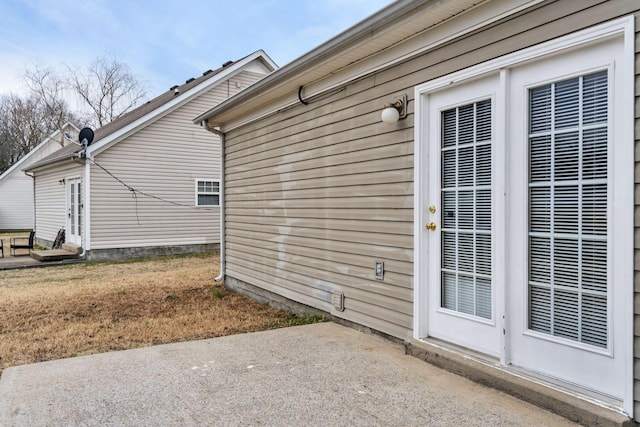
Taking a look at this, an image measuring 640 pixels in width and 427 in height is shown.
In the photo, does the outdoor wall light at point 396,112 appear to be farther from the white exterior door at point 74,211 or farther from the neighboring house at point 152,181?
the white exterior door at point 74,211

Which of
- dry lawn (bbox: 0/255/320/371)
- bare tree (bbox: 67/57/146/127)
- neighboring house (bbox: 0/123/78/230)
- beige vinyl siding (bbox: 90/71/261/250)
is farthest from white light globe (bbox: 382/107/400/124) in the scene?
bare tree (bbox: 67/57/146/127)

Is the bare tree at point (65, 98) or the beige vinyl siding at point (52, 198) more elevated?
the bare tree at point (65, 98)

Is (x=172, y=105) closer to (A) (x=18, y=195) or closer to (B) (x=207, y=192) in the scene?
(B) (x=207, y=192)

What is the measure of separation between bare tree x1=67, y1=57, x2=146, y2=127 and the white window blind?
2978cm

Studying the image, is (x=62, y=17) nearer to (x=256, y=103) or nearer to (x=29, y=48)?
(x=29, y=48)

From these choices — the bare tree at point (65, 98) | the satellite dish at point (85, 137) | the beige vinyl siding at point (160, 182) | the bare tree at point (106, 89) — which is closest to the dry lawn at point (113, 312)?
the beige vinyl siding at point (160, 182)

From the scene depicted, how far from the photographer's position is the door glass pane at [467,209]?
10.1ft

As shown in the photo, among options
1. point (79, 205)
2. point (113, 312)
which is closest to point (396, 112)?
point (113, 312)

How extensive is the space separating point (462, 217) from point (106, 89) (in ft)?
98.8

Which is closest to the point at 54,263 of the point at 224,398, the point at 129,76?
the point at 224,398

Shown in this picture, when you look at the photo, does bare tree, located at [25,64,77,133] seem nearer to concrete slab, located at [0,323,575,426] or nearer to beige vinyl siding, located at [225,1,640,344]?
beige vinyl siding, located at [225,1,640,344]

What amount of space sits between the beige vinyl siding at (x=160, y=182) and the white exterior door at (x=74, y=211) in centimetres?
77

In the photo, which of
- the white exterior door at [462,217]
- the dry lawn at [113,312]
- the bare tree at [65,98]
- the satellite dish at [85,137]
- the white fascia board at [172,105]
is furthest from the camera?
the bare tree at [65,98]

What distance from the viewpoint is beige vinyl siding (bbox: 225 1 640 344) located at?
307 centimetres
